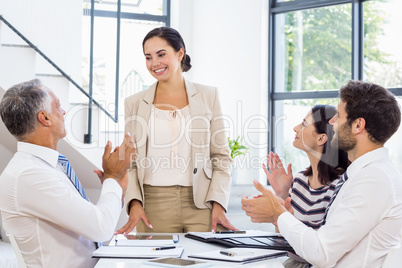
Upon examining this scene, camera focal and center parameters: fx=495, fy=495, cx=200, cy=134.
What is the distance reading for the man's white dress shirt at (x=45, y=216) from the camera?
62.9 inches

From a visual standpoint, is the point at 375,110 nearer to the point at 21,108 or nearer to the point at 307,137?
the point at 307,137

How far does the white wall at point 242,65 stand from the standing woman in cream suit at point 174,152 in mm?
2935

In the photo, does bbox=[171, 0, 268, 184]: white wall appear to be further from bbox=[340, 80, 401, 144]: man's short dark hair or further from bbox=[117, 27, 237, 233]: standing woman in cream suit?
bbox=[340, 80, 401, 144]: man's short dark hair

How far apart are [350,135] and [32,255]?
1.16 metres

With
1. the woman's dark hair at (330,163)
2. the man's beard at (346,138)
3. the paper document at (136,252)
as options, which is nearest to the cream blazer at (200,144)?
the woman's dark hair at (330,163)

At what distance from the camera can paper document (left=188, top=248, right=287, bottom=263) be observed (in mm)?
1597

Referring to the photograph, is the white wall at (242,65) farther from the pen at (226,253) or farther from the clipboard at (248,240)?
the pen at (226,253)

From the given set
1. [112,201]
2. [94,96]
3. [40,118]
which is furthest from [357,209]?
[94,96]

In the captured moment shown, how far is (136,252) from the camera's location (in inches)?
66.1

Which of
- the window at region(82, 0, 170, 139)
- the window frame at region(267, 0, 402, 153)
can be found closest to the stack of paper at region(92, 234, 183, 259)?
the window at region(82, 0, 170, 139)

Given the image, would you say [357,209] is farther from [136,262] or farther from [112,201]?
[112,201]

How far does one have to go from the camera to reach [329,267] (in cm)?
157

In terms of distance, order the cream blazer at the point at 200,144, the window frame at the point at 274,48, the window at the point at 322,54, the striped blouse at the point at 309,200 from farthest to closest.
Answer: the window frame at the point at 274,48
the window at the point at 322,54
the cream blazer at the point at 200,144
the striped blouse at the point at 309,200

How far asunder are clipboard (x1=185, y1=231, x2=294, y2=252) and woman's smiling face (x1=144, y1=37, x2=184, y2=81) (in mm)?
859
